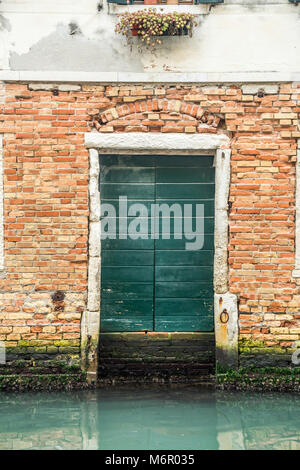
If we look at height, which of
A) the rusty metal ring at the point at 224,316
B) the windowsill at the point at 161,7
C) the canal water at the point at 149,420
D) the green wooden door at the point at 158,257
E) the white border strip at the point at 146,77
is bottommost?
the canal water at the point at 149,420

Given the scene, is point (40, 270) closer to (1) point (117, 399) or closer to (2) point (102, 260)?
(2) point (102, 260)

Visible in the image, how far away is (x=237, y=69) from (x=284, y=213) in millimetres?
1420

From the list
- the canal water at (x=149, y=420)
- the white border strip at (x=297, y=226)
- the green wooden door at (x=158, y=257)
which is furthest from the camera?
the green wooden door at (x=158, y=257)

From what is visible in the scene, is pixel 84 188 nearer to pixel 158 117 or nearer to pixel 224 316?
pixel 158 117

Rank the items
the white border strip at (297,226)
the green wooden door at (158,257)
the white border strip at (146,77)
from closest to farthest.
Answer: the white border strip at (146,77) → the white border strip at (297,226) → the green wooden door at (158,257)

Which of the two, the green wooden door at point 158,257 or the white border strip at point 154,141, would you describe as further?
the green wooden door at point 158,257

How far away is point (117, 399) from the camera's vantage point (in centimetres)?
508

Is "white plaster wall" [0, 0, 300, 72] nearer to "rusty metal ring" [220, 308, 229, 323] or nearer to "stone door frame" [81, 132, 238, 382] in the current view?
"stone door frame" [81, 132, 238, 382]

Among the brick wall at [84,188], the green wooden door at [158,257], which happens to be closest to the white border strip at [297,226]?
the brick wall at [84,188]

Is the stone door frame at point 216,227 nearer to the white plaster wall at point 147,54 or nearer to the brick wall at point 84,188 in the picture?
the brick wall at point 84,188

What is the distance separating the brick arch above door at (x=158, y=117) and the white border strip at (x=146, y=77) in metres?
0.19

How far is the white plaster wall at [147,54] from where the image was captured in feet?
17.3

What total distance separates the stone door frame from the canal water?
0.45 metres
